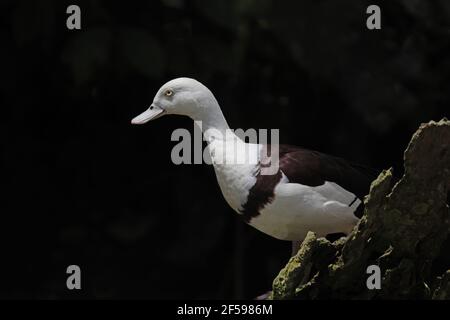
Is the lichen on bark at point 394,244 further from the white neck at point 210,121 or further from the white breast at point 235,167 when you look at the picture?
the white neck at point 210,121

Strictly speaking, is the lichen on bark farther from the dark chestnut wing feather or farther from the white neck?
the white neck

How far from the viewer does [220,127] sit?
1912 millimetres

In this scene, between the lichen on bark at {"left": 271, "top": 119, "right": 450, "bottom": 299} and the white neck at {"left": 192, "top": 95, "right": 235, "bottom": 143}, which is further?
the white neck at {"left": 192, "top": 95, "right": 235, "bottom": 143}

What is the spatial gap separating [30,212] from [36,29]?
0.65 metres

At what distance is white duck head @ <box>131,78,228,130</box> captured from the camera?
1896mm

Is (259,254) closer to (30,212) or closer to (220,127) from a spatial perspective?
(30,212)

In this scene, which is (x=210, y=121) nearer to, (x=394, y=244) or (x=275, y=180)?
(x=275, y=180)

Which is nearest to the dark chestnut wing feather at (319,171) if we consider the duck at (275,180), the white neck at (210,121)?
the duck at (275,180)

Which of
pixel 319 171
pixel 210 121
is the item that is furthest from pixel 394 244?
pixel 210 121

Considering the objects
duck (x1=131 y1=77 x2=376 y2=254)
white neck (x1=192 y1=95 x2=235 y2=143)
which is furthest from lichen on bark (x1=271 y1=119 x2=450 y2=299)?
white neck (x1=192 y1=95 x2=235 y2=143)

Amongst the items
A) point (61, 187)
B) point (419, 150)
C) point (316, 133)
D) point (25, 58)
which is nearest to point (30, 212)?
point (61, 187)

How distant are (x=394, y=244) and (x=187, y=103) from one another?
480mm

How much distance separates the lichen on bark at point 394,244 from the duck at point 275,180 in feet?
0.43

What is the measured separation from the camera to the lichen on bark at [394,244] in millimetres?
1650
